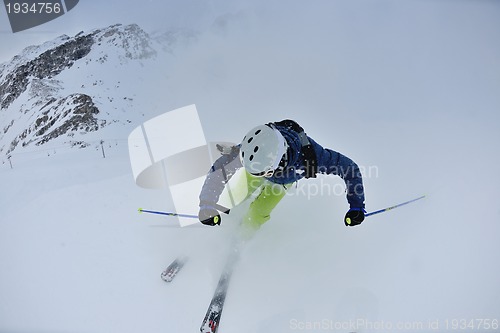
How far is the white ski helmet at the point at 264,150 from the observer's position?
208 centimetres

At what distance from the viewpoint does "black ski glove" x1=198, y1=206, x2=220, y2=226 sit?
91.6 inches

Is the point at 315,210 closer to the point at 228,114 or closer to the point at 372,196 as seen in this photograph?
the point at 372,196

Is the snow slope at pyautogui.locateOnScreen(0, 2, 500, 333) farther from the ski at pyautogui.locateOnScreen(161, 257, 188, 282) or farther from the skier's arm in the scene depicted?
the skier's arm

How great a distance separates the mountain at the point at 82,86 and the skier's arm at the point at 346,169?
6.76 ft

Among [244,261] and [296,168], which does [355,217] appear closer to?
[296,168]

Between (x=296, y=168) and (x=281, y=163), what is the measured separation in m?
0.22

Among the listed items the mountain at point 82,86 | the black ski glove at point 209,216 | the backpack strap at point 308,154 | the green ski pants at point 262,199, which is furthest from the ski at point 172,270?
the mountain at point 82,86

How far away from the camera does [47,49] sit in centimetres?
386

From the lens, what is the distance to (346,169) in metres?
2.32

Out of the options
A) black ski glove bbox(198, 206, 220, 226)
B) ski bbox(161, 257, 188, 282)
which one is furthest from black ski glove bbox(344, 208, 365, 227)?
ski bbox(161, 257, 188, 282)

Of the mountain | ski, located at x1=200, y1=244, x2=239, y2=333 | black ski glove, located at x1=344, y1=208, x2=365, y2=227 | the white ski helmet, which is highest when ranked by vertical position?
the mountain

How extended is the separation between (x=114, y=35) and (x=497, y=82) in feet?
13.8

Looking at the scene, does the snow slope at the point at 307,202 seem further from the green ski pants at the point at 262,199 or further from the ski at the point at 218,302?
the green ski pants at the point at 262,199

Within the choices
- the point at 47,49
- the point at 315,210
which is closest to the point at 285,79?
the point at 315,210
